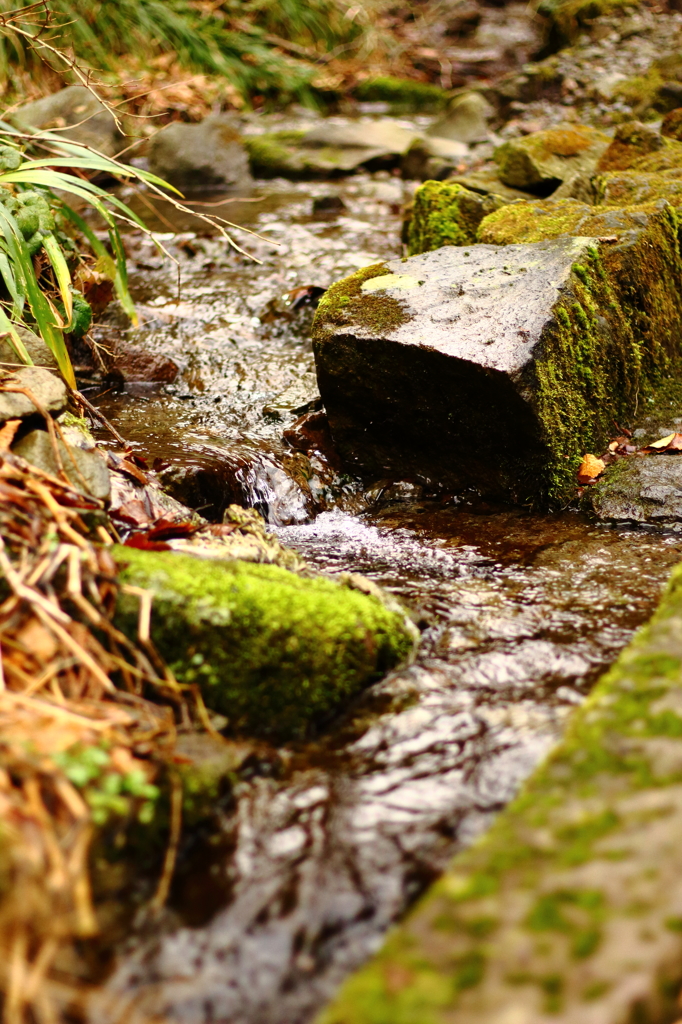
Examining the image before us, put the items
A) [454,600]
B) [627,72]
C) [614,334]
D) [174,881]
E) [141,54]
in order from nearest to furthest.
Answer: [174,881] < [454,600] < [614,334] < [627,72] < [141,54]

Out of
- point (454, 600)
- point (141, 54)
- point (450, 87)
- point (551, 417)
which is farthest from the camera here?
point (450, 87)

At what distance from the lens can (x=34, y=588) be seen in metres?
1.79

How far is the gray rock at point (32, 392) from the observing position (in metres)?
2.38

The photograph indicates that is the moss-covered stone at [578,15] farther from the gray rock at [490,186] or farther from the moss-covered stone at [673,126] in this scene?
the gray rock at [490,186]

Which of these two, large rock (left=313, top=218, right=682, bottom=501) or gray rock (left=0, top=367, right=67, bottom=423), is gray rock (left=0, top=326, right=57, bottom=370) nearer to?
gray rock (left=0, top=367, right=67, bottom=423)

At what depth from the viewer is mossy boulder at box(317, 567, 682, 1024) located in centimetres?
104

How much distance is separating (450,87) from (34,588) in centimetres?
1282

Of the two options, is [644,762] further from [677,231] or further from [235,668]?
[677,231]

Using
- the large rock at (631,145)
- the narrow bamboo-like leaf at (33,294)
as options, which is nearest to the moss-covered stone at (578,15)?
the large rock at (631,145)

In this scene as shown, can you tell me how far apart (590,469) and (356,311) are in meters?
1.23

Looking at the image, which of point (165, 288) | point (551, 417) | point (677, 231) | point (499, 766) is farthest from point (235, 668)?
point (165, 288)

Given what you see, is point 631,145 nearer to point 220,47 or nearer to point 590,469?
point 590,469

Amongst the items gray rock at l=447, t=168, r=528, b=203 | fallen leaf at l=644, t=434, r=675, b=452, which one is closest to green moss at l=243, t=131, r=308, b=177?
gray rock at l=447, t=168, r=528, b=203

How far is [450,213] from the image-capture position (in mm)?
4832
